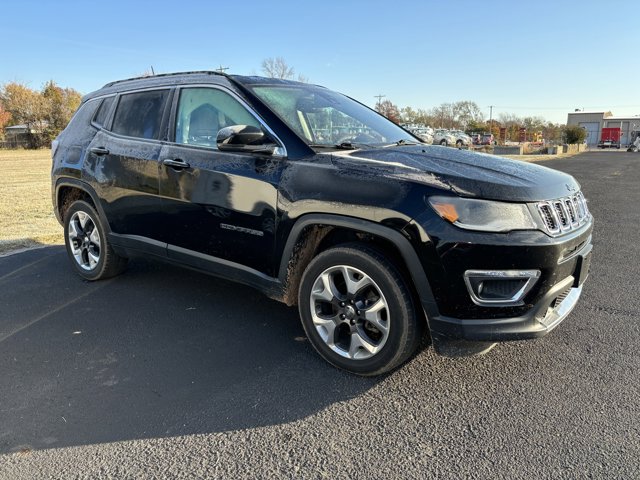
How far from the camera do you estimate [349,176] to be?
2.88 meters

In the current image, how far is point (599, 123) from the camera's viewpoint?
91875 mm

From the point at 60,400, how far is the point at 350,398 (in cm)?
173

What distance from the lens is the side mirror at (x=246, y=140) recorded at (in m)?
3.18

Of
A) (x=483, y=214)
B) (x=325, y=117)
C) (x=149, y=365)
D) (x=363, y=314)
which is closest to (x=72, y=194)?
(x=149, y=365)

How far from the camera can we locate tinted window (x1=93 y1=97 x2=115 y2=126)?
183 inches

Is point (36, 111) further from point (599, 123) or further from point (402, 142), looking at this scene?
point (599, 123)

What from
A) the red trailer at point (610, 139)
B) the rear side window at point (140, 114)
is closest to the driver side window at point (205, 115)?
the rear side window at point (140, 114)

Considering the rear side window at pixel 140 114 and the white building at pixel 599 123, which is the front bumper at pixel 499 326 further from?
the white building at pixel 599 123

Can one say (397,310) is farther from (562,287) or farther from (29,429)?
(29,429)

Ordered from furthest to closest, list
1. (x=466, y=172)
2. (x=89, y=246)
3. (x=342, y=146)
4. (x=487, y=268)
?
1. (x=89, y=246)
2. (x=342, y=146)
3. (x=466, y=172)
4. (x=487, y=268)

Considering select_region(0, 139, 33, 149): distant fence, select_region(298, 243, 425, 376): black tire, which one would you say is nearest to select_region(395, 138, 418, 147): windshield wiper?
select_region(298, 243, 425, 376): black tire

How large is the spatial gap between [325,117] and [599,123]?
105m

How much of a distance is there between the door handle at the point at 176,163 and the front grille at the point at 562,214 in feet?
8.28

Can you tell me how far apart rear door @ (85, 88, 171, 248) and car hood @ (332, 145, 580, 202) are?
1.76 metres
